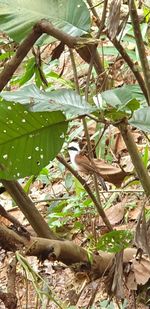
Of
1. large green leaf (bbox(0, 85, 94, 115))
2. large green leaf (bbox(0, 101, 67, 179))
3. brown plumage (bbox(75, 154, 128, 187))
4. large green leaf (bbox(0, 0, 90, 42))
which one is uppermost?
large green leaf (bbox(0, 0, 90, 42))

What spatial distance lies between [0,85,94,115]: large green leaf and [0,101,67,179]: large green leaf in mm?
39

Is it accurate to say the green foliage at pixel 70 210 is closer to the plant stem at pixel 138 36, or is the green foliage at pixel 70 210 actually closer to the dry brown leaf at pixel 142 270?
the dry brown leaf at pixel 142 270

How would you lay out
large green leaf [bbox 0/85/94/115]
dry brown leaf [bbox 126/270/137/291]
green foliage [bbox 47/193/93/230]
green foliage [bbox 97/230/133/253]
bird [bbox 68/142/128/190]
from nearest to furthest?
large green leaf [bbox 0/85/94/115], bird [bbox 68/142/128/190], green foliage [bbox 97/230/133/253], dry brown leaf [bbox 126/270/137/291], green foliage [bbox 47/193/93/230]

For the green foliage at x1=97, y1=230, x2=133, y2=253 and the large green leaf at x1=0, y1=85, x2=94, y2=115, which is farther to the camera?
the green foliage at x1=97, y1=230, x2=133, y2=253

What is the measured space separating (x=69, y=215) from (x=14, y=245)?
2.42 feet

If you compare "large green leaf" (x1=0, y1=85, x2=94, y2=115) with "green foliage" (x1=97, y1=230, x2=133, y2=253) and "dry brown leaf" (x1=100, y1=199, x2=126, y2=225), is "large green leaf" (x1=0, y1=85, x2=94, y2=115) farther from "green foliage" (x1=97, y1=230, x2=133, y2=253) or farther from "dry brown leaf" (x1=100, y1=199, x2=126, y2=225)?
"dry brown leaf" (x1=100, y1=199, x2=126, y2=225)

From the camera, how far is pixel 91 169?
0.91m

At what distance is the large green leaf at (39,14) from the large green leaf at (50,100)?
5.9 inches

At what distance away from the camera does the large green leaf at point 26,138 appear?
762mm

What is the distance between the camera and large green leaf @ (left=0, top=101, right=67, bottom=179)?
30.0 inches

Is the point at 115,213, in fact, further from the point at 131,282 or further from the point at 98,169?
the point at 98,169

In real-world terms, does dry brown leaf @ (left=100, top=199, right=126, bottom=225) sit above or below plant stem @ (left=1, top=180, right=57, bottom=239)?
below

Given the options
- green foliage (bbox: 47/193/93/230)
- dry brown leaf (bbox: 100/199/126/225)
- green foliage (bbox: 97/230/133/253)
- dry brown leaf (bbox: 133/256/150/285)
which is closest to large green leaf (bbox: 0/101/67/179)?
green foliage (bbox: 97/230/133/253)

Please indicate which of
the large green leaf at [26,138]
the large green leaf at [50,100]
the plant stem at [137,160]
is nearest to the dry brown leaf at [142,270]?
the plant stem at [137,160]
